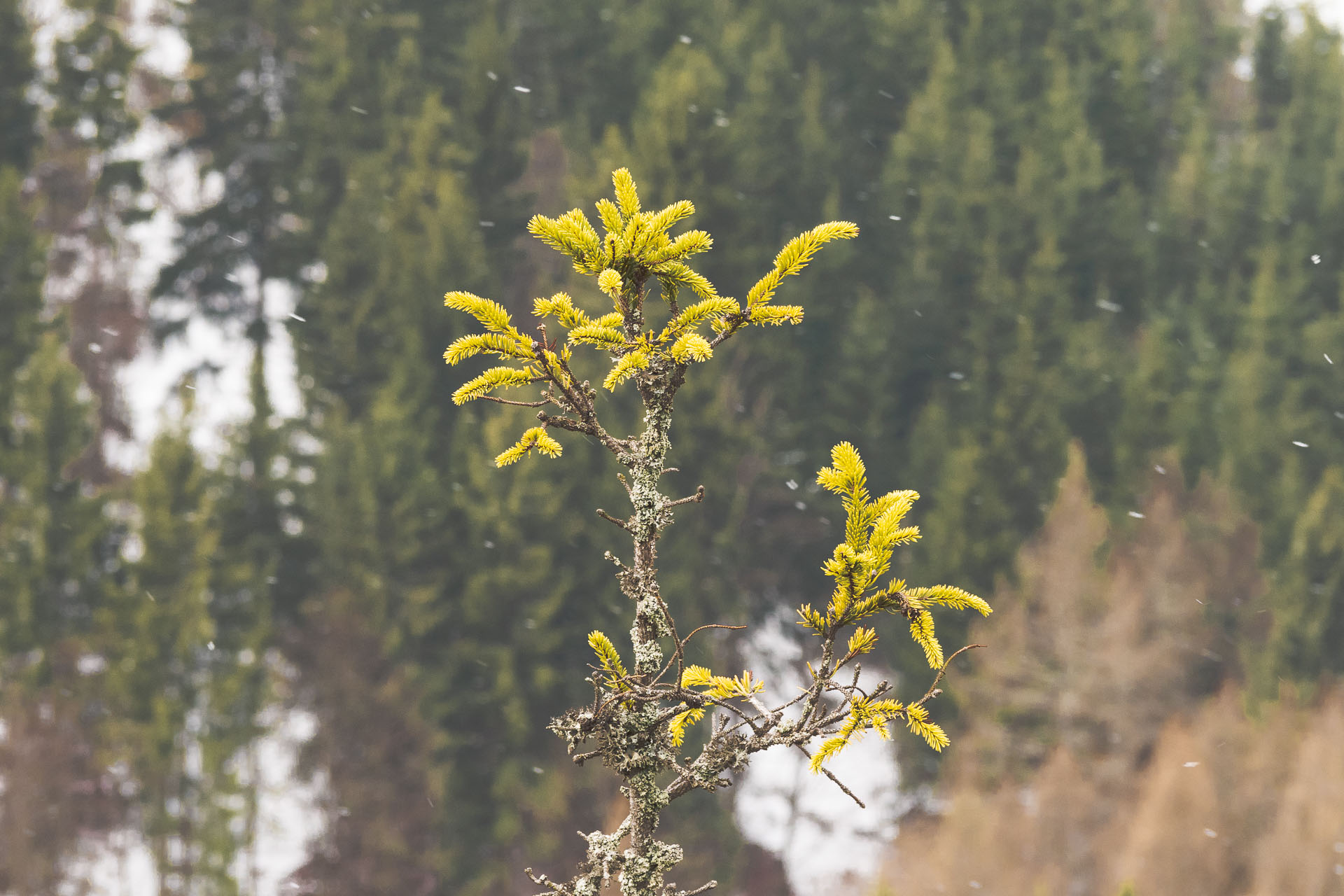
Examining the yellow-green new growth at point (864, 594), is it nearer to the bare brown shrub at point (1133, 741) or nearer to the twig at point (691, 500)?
the twig at point (691, 500)

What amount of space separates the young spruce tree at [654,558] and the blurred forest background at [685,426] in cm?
1217

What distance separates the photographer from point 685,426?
20484 mm

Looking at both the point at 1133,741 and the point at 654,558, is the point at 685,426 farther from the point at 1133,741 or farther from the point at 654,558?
the point at 654,558

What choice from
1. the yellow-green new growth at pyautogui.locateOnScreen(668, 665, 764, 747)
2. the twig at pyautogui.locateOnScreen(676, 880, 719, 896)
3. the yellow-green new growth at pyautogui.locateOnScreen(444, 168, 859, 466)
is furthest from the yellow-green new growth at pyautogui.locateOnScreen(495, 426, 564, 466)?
the twig at pyautogui.locateOnScreen(676, 880, 719, 896)

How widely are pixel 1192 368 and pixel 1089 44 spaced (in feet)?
28.8

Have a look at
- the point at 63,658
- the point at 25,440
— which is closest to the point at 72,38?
the point at 25,440

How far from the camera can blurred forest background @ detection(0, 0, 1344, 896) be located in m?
18.1

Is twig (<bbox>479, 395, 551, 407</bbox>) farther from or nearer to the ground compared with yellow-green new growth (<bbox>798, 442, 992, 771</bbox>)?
farther from the ground

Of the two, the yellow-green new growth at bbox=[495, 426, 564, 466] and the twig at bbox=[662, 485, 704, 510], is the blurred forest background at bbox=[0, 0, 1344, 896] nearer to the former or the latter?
the twig at bbox=[662, 485, 704, 510]

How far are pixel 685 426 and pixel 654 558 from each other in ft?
57.3

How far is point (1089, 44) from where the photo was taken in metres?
29.0

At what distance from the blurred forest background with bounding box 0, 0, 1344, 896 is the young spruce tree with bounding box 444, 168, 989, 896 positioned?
12.2 metres

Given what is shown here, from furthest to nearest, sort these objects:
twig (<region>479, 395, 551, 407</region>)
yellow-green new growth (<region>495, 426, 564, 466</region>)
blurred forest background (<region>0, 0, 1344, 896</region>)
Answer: blurred forest background (<region>0, 0, 1344, 896</region>) → yellow-green new growth (<region>495, 426, 564, 466</region>) → twig (<region>479, 395, 551, 407</region>)

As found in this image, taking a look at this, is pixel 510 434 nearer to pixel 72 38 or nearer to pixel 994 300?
pixel 994 300
